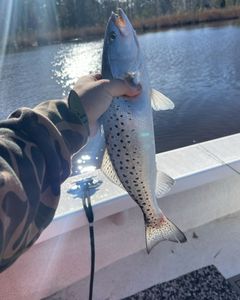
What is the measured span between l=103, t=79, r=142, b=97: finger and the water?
3.74 meters

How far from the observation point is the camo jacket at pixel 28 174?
1000 millimetres

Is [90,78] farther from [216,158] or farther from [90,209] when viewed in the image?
[216,158]

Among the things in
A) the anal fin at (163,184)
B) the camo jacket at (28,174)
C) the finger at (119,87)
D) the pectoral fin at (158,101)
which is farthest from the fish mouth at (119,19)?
the anal fin at (163,184)

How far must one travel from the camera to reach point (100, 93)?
4.53ft

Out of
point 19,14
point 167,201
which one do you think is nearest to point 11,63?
point 19,14

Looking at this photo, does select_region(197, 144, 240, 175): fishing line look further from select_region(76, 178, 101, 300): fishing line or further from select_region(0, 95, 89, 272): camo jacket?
select_region(0, 95, 89, 272): camo jacket

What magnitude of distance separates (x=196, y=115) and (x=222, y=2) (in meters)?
19.1

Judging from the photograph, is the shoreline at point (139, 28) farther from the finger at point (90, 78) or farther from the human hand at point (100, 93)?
the human hand at point (100, 93)

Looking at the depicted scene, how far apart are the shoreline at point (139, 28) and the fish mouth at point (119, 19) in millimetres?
18125

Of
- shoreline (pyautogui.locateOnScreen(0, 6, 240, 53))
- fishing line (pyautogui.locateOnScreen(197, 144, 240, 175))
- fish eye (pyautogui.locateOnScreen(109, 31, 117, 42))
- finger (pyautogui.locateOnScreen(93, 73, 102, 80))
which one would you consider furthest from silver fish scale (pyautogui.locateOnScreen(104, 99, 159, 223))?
shoreline (pyautogui.locateOnScreen(0, 6, 240, 53))

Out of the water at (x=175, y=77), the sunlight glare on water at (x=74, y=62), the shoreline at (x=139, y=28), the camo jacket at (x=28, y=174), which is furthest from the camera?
the shoreline at (x=139, y=28)

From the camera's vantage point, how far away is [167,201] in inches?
93.5

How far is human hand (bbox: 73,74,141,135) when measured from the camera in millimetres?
1379

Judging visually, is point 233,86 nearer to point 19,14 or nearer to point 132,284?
point 132,284
